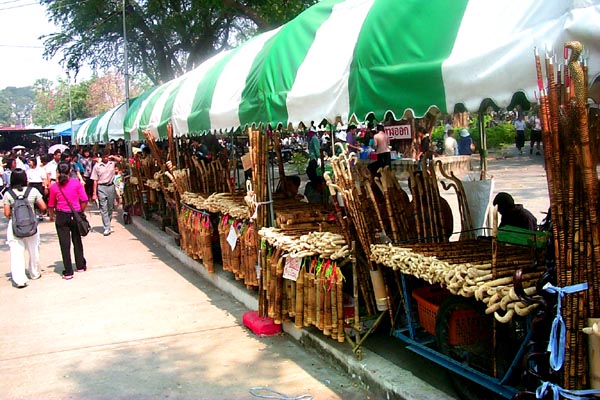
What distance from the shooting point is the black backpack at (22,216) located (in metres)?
8.32

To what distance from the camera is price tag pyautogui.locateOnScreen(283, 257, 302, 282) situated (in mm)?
5113

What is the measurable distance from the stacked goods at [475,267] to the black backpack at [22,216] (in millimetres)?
6043

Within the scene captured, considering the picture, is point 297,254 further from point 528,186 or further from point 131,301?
point 528,186

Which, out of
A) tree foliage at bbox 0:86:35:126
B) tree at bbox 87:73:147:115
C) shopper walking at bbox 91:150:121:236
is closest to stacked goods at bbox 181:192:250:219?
shopper walking at bbox 91:150:121:236

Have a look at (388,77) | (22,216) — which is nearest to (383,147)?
(22,216)

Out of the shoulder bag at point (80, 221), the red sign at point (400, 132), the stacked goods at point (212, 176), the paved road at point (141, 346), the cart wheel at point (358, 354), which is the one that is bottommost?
the paved road at point (141, 346)

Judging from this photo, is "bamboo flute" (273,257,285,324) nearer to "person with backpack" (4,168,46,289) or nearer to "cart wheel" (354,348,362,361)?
"cart wheel" (354,348,362,361)

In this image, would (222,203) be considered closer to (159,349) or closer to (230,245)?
(230,245)

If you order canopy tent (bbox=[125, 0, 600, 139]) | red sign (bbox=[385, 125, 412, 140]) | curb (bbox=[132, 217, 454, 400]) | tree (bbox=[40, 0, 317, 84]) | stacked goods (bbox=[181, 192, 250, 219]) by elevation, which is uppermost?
tree (bbox=[40, 0, 317, 84])

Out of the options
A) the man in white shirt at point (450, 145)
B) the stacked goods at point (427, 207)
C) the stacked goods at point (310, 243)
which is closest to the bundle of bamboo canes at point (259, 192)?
the stacked goods at point (310, 243)

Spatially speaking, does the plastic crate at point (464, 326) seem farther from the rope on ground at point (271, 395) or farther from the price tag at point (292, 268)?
the price tag at point (292, 268)

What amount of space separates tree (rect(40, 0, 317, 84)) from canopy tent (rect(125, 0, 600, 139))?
16.2 m

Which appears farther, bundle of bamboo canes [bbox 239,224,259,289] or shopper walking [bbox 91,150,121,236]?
shopper walking [bbox 91,150,121,236]

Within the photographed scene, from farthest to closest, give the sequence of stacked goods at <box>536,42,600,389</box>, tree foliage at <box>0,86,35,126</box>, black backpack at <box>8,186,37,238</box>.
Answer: tree foliage at <box>0,86,35,126</box>
black backpack at <box>8,186,37,238</box>
stacked goods at <box>536,42,600,389</box>
